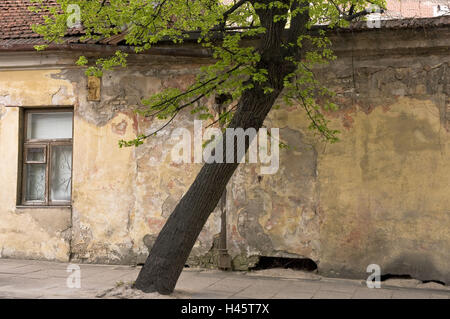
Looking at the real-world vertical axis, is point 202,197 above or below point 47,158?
below

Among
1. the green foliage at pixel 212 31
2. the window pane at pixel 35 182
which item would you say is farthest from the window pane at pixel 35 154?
the green foliage at pixel 212 31

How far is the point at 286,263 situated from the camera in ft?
26.0

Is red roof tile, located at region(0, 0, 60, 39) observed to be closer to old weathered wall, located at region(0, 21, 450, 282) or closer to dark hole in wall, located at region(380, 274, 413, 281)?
old weathered wall, located at region(0, 21, 450, 282)

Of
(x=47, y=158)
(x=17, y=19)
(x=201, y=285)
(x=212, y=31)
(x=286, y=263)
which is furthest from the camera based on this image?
(x=17, y=19)

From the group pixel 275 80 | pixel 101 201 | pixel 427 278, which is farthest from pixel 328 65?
pixel 101 201

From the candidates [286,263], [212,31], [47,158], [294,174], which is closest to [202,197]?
[294,174]

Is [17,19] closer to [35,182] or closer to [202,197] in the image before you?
[35,182]

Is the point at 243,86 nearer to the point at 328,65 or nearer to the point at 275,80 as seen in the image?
the point at 275,80

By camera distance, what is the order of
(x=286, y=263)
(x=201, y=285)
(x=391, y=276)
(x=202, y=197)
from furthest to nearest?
(x=286, y=263) → (x=391, y=276) → (x=201, y=285) → (x=202, y=197)

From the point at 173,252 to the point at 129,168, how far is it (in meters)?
2.99

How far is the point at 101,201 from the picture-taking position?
8547 millimetres

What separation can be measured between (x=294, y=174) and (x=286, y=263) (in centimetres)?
141
